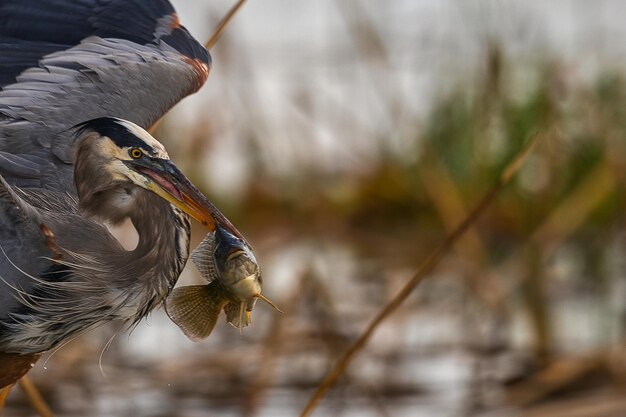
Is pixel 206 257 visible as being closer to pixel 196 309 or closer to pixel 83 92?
pixel 196 309

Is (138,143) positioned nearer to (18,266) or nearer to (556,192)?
(18,266)

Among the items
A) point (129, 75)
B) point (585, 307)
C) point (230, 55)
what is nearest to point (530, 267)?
point (585, 307)

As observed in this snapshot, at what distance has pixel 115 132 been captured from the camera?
8.89ft

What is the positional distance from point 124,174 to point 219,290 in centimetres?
35

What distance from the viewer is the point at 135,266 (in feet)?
9.32

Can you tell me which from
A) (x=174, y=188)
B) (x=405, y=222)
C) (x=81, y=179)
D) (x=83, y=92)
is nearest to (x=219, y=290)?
(x=174, y=188)

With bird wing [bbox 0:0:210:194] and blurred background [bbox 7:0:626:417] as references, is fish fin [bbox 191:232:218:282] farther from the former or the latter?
blurred background [bbox 7:0:626:417]

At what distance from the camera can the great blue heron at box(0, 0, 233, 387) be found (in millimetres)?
2746

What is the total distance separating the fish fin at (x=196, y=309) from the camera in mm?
2568

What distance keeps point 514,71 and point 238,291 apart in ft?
11.6

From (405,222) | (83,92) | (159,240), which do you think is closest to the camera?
(159,240)

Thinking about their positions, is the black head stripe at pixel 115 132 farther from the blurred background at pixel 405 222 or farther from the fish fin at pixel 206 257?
the blurred background at pixel 405 222

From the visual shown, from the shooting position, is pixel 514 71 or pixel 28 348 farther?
pixel 514 71

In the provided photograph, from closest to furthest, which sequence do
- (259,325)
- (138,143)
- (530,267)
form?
(138,143)
(530,267)
(259,325)
